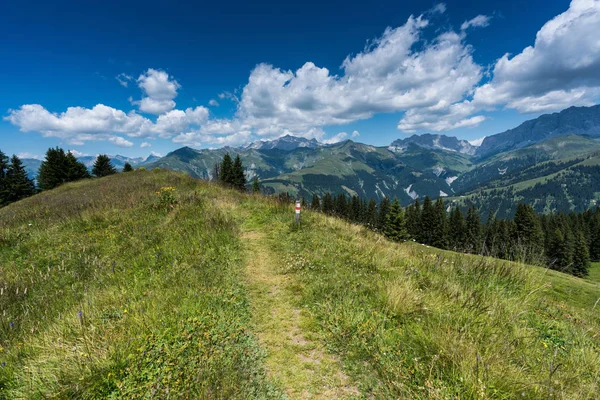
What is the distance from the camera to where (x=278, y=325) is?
4984 mm

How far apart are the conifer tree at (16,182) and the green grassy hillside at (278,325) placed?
65.5 metres

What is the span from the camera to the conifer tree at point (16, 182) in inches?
2009

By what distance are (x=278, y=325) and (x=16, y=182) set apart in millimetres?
77336

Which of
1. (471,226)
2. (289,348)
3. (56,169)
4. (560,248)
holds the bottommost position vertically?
(560,248)

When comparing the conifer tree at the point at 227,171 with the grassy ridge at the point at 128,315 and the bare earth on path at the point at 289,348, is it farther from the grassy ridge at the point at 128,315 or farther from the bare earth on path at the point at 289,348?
the bare earth on path at the point at 289,348

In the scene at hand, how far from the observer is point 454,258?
826 cm

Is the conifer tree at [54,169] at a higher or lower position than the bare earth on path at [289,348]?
higher

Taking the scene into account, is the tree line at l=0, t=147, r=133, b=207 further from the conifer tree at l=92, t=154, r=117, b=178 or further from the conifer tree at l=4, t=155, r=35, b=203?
the conifer tree at l=92, t=154, r=117, b=178

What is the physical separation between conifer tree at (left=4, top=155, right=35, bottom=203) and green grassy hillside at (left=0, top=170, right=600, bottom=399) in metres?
65.5

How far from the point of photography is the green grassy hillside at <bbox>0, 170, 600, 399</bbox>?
11.1ft

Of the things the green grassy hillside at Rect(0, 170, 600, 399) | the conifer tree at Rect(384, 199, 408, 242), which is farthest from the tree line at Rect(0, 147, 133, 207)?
the conifer tree at Rect(384, 199, 408, 242)

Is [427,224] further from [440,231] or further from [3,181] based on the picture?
[3,181]

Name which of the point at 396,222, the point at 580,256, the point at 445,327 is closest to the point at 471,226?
the point at 580,256

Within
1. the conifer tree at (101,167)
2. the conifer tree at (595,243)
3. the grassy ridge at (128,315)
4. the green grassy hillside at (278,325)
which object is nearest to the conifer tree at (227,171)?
the conifer tree at (101,167)
